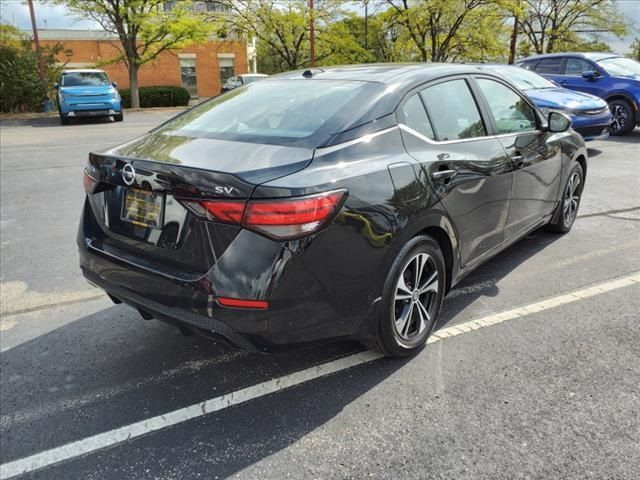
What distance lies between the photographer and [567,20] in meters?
31.8

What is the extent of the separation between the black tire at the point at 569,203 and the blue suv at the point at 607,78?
7.83m

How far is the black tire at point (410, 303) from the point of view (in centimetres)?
273

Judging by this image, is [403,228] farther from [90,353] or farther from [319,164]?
[90,353]

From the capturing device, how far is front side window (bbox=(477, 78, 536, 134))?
3.73 meters

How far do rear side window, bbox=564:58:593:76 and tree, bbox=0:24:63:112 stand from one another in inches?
794

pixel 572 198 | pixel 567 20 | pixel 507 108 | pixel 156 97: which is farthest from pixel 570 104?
pixel 567 20

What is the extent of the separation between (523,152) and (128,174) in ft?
9.09

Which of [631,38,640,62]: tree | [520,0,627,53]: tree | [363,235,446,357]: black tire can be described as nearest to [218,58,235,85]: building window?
[520,0,627,53]: tree

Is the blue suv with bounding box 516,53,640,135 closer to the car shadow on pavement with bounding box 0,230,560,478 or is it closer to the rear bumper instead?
the car shadow on pavement with bounding box 0,230,560,478

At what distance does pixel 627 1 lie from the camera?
32125 mm

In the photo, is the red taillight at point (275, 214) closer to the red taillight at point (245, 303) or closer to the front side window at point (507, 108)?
the red taillight at point (245, 303)

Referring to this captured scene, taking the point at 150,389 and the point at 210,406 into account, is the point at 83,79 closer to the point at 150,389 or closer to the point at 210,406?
the point at 150,389

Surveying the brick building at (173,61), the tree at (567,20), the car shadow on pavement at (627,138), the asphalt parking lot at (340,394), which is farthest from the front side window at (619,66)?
the brick building at (173,61)

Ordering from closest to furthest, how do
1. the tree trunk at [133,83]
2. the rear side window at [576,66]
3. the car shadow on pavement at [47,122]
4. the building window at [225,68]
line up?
the rear side window at [576,66], the car shadow on pavement at [47,122], the tree trunk at [133,83], the building window at [225,68]
